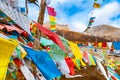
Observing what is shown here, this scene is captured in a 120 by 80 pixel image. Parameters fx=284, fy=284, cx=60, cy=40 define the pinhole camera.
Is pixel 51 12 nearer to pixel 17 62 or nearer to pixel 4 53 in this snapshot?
pixel 17 62

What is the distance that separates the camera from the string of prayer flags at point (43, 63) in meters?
6.85

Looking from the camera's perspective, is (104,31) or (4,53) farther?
(104,31)

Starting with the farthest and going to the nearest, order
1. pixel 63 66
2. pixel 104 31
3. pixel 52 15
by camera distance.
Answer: pixel 104 31, pixel 52 15, pixel 63 66

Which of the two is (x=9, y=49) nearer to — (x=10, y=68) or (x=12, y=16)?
(x=12, y=16)

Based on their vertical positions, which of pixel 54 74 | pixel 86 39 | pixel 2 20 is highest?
pixel 2 20

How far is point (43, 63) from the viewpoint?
23.1 feet

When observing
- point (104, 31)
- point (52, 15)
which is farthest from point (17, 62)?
point (104, 31)

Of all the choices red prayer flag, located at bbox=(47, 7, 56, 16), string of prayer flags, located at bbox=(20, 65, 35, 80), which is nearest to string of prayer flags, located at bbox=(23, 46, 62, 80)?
string of prayer flags, located at bbox=(20, 65, 35, 80)

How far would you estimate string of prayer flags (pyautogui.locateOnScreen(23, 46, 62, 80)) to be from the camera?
6.85 metres

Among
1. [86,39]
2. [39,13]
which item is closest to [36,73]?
[39,13]

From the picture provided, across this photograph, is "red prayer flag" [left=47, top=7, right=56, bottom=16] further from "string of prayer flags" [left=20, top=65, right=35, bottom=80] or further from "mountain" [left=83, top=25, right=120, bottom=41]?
"mountain" [left=83, top=25, right=120, bottom=41]

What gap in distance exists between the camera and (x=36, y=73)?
309 inches

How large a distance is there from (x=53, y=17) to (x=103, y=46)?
15.3 meters

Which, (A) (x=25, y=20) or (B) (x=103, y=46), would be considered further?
(B) (x=103, y=46)
